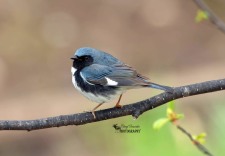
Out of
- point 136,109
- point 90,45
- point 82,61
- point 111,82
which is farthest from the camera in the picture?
point 90,45

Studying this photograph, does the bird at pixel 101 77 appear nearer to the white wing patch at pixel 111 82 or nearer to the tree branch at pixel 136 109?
the white wing patch at pixel 111 82

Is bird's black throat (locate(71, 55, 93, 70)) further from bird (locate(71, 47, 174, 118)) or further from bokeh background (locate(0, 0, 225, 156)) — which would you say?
bokeh background (locate(0, 0, 225, 156))

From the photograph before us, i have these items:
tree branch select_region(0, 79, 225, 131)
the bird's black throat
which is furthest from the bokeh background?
tree branch select_region(0, 79, 225, 131)

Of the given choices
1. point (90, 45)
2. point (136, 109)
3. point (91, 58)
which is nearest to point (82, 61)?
point (91, 58)

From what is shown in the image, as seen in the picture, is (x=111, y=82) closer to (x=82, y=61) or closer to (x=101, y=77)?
(x=101, y=77)

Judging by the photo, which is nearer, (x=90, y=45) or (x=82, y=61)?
(x=82, y=61)

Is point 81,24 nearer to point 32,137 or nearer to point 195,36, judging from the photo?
point 195,36

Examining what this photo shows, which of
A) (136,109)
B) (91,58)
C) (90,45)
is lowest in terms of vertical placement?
(136,109)
